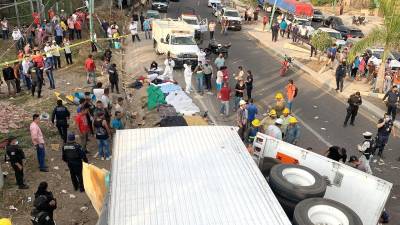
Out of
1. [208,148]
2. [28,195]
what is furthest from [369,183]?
[28,195]

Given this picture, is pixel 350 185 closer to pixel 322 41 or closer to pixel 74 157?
pixel 74 157

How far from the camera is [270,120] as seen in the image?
11461 mm

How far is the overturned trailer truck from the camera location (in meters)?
5.41

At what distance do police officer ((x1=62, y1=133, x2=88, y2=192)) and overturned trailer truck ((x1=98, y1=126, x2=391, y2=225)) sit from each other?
2.55 metres

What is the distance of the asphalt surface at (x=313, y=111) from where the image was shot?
42.0 ft

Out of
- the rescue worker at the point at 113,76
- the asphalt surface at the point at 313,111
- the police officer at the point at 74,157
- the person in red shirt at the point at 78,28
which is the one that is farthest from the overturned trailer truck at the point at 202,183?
the person in red shirt at the point at 78,28

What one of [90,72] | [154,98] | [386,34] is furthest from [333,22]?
[154,98]

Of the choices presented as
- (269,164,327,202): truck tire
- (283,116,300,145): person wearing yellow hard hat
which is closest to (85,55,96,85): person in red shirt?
(283,116,300,145): person wearing yellow hard hat

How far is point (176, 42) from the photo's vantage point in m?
22.4

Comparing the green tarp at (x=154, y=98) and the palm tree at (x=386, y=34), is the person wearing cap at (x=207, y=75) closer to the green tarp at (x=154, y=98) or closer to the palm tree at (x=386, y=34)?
the green tarp at (x=154, y=98)

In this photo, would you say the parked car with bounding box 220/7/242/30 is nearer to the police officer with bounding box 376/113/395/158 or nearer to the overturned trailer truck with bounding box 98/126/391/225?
the police officer with bounding box 376/113/395/158

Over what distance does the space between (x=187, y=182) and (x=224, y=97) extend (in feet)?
30.3

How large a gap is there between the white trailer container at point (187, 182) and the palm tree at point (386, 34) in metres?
13.3

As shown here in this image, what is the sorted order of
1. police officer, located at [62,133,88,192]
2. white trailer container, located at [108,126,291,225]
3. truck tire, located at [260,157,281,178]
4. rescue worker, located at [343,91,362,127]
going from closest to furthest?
white trailer container, located at [108,126,291,225]
truck tire, located at [260,157,281,178]
police officer, located at [62,133,88,192]
rescue worker, located at [343,91,362,127]
